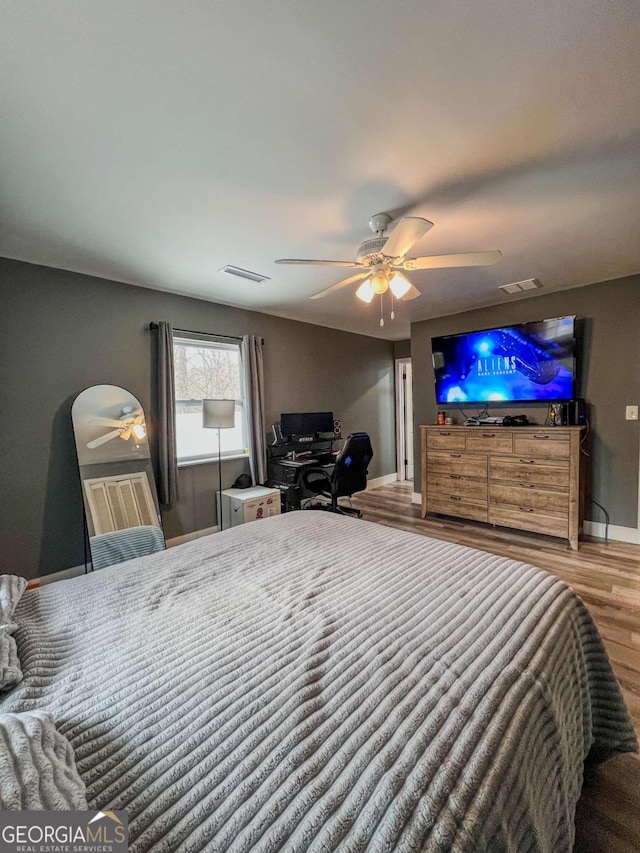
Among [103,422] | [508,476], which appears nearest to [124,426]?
[103,422]

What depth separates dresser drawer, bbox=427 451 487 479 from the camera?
3.82m

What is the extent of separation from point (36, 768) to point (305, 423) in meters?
4.01

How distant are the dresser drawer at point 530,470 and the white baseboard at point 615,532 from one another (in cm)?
69

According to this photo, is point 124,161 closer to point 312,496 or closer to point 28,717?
point 28,717

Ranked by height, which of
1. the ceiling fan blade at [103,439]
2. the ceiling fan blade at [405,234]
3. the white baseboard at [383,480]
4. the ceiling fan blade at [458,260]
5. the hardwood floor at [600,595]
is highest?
the ceiling fan blade at [405,234]

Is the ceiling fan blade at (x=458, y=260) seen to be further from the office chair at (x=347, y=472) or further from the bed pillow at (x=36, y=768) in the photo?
the bed pillow at (x=36, y=768)

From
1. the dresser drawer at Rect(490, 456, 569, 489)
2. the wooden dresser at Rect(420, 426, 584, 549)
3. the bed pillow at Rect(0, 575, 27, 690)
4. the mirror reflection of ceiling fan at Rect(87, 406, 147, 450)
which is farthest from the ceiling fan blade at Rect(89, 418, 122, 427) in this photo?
the dresser drawer at Rect(490, 456, 569, 489)

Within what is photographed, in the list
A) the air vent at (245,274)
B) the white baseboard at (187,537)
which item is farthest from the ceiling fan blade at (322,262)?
the white baseboard at (187,537)

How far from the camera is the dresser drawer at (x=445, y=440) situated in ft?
13.0

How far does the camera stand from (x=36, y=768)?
60cm

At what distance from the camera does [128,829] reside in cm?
59

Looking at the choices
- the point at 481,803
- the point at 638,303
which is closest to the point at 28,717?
the point at 481,803

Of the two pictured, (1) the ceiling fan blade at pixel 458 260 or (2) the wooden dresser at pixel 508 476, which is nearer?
(1) the ceiling fan blade at pixel 458 260

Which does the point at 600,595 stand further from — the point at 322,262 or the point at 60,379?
the point at 60,379
